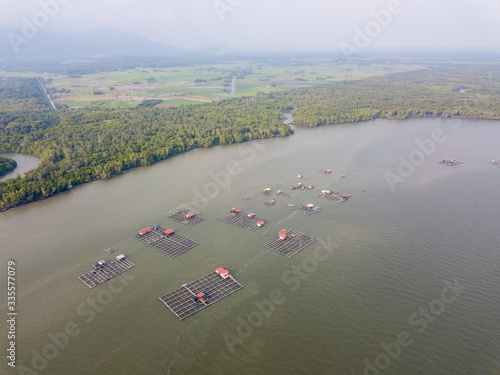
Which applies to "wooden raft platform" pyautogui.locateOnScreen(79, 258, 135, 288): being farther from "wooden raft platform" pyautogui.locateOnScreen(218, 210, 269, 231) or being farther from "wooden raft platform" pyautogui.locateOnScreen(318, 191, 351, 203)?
"wooden raft platform" pyautogui.locateOnScreen(318, 191, 351, 203)

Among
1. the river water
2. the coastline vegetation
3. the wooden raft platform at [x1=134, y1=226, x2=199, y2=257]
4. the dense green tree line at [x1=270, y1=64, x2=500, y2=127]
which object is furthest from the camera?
the dense green tree line at [x1=270, y1=64, x2=500, y2=127]

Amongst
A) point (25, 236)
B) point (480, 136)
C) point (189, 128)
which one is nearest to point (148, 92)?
point (189, 128)

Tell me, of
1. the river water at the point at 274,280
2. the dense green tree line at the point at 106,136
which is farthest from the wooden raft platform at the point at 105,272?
the dense green tree line at the point at 106,136

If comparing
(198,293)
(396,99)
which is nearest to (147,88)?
(396,99)

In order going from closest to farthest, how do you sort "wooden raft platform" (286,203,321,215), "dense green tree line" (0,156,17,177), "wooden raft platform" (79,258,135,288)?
"wooden raft platform" (79,258,135,288)
"wooden raft platform" (286,203,321,215)
"dense green tree line" (0,156,17,177)

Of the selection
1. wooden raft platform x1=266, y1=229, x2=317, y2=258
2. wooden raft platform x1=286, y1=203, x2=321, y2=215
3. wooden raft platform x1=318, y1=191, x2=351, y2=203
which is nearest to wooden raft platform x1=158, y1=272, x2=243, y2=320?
wooden raft platform x1=266, y1=229, x2=317, y2=258

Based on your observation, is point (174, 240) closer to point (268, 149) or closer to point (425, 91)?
point (268, 149)
